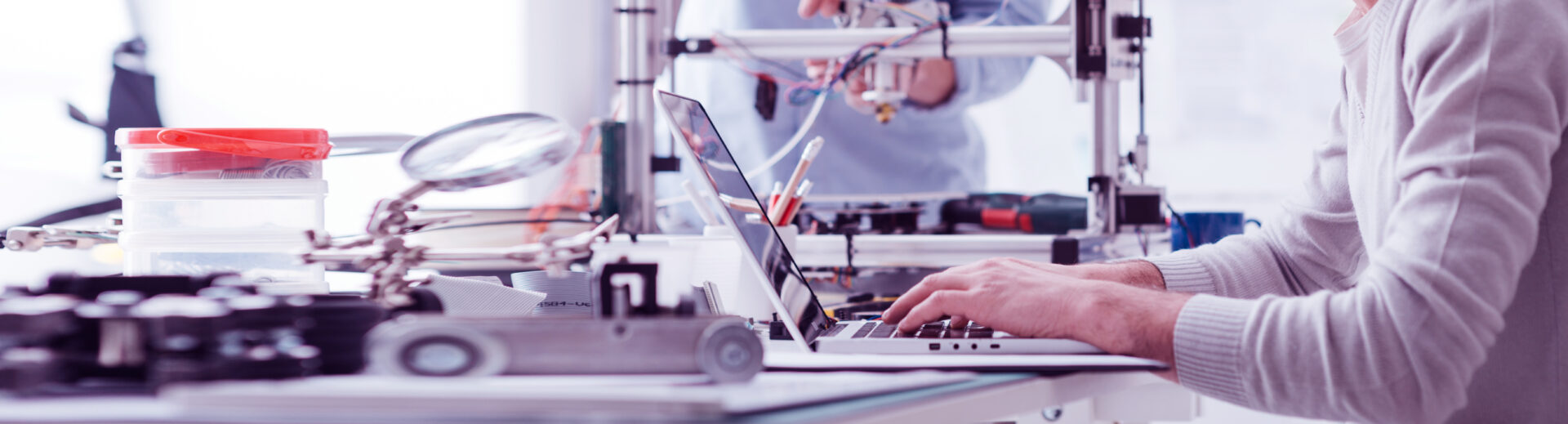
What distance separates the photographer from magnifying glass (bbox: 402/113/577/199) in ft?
2.03

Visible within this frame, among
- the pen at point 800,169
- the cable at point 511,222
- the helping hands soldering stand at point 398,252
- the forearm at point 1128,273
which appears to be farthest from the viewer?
the cable at point 511,222

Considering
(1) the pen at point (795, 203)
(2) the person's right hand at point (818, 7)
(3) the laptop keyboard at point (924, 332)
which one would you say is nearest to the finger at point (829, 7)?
(2) the person's right hand at point (818, 7)

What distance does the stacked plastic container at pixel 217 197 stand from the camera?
74cm

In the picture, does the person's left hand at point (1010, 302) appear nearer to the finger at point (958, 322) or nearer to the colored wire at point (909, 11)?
the finger at point (958, 322)

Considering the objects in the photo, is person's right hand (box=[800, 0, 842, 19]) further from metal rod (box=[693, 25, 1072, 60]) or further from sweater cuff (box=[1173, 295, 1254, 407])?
sweater cuff (box=[1173, 295, 1254, 407])

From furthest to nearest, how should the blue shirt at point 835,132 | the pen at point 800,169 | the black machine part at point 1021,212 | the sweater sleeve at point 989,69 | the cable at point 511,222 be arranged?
the blue shirt at point 835,132 → the sweater sleeve at point 989,69 → the black machine part at point 1021,212 → the cable at point 511,222 → the pen at point 800,169

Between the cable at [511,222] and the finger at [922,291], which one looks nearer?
the finger at [922,291]

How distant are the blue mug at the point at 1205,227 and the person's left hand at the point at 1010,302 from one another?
37.7 inches

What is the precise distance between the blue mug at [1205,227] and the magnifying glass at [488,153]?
4.03 feet

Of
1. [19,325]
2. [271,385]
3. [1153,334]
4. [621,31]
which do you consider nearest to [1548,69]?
[1153,334]

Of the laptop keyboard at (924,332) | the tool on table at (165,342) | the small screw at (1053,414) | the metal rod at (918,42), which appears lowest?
the small screw at (1053,414)

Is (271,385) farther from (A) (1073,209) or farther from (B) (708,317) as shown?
(A) (1073,209)

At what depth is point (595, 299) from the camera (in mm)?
532

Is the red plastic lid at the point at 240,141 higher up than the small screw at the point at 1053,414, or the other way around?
the red plastic lid at the point at 240,141
